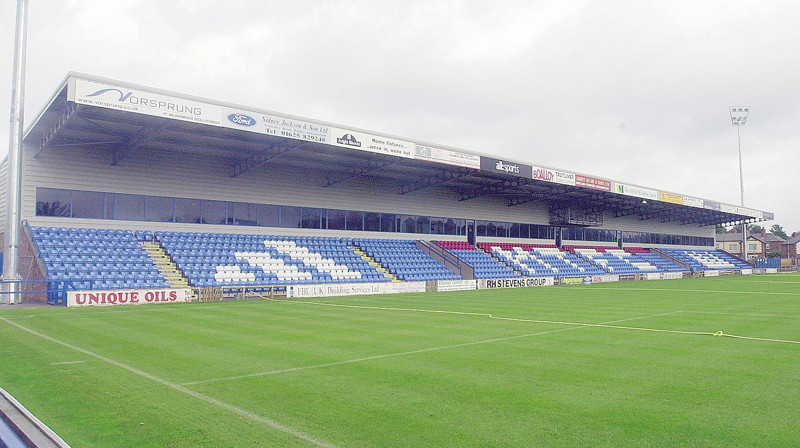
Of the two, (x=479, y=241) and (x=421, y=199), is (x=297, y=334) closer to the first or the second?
(x=421, y=199)

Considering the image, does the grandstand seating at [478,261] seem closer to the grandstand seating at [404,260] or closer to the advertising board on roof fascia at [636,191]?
the grandstand seating at [404,260]

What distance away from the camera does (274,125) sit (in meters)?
23.8

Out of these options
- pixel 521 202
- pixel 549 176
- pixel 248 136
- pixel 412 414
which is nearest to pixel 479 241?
pixel 521 202

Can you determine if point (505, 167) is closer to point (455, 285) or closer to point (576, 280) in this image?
point (455, 285)

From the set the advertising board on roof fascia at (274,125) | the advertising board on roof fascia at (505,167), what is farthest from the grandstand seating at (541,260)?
the advertising board on roof fascia at (274,125)

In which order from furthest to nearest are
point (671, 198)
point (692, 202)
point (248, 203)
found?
point (692, 202), point (671, 198), point (248, 203)

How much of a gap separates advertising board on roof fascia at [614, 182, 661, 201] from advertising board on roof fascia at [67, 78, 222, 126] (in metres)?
31.9

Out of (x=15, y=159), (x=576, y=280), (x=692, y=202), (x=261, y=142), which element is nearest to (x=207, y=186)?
(x=261, y=142)

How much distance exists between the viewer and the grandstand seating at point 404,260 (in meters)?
33.5

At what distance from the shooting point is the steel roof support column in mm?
19328

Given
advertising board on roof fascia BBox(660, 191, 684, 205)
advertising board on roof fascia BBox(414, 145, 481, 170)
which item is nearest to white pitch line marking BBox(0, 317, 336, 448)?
advertising board on roof fascia BBox(414, 145, 481, 170)

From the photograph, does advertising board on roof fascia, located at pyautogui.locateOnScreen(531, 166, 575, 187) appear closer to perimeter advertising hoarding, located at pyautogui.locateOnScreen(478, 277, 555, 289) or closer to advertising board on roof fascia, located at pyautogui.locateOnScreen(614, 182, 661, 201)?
advertising board on roof fascia, located at pyautogui.locateOnScreen(614, 182, 661, 201)

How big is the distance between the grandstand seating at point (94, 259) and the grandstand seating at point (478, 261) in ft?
71.1

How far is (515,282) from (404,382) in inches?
1208
